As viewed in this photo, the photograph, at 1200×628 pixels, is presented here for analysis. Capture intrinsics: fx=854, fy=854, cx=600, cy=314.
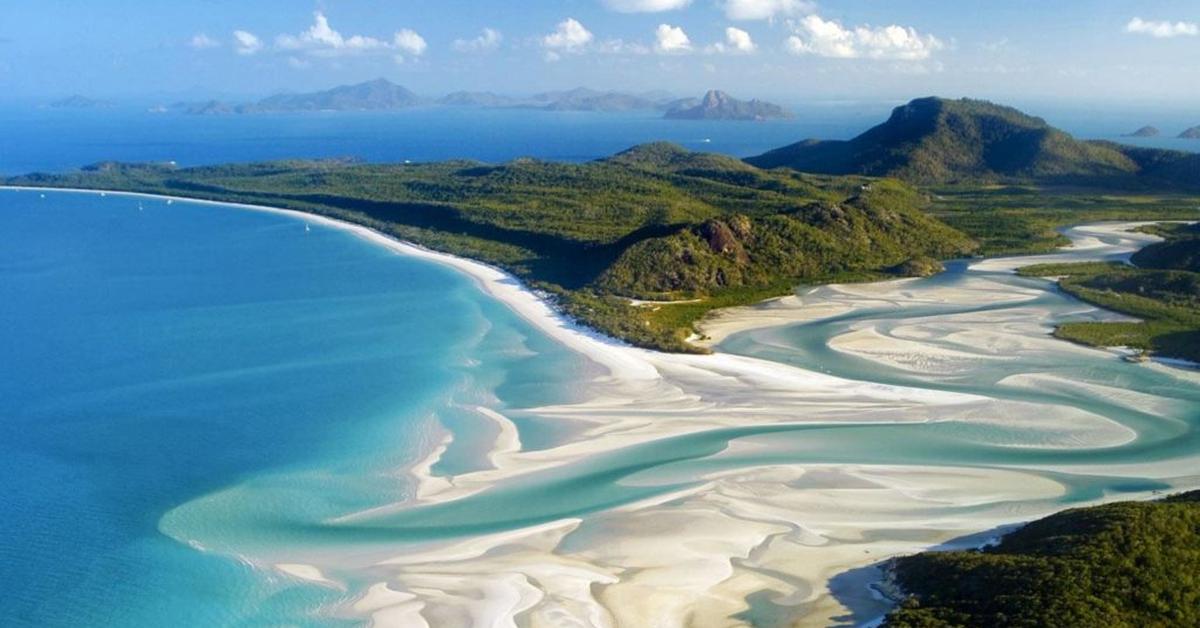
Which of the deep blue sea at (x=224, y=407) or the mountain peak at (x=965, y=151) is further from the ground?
the mountain peak at (x=965, y=151)

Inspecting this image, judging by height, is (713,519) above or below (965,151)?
below

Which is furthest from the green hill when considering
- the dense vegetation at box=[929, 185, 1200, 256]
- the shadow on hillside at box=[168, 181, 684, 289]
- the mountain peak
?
the shadow on hillside at box=[168, 181, 684, 289]

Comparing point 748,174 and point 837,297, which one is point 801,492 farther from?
point 748,174

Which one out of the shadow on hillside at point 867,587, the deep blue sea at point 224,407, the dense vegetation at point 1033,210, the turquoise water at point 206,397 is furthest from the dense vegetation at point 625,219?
the shadow on hillside at point 867,587

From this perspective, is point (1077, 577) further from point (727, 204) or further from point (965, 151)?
point (965, 151)

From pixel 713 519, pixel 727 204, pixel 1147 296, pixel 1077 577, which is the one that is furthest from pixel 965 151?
pixel 1077 577

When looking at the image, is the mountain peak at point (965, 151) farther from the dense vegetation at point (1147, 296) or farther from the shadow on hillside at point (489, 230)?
the shadow on hillside at point (489, 230)
